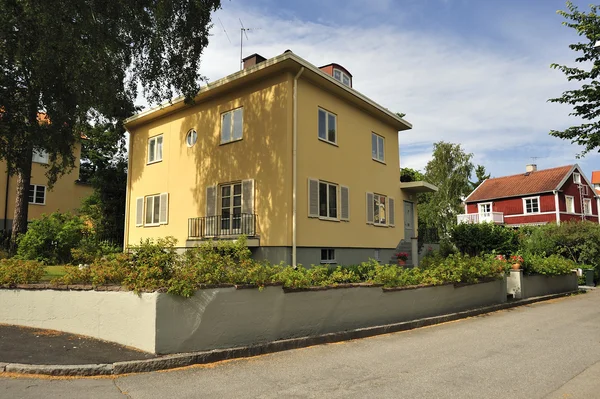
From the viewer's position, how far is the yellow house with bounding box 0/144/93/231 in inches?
1033

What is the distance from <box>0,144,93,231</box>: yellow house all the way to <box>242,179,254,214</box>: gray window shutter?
52.9ft

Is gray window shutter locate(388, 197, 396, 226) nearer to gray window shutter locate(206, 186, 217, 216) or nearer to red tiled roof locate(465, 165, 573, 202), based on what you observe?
gray window shutter locate(206, 186, 217, 216)

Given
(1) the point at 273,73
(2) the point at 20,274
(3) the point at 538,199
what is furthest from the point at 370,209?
(3) the point at 538,199

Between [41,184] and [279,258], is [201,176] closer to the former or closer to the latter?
[279,258]

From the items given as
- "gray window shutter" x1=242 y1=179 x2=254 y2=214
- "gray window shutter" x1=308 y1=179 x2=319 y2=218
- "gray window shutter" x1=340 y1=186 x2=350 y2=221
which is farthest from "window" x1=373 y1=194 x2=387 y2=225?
"gray window shutter" x1=242 y1=179 x2=254 y2=214

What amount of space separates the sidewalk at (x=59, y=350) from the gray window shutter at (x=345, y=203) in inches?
409

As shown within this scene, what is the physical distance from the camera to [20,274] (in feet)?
27.4

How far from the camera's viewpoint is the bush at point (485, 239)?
2385 cm

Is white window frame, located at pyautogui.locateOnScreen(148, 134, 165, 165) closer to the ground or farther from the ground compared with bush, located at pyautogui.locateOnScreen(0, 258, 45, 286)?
farther from the ground

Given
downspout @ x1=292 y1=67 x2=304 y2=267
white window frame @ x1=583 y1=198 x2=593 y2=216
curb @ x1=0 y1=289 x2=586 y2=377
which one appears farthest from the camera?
white window frame @ x1=583 y1=198 x2=593 y2=216

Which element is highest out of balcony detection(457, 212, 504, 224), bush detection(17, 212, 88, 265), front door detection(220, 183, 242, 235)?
balcony detection(457, 212, 504, 224)

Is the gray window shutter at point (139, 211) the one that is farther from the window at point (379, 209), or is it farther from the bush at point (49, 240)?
the window at point (379, 209)

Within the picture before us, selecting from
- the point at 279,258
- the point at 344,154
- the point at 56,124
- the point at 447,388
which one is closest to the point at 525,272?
the point at 344,154

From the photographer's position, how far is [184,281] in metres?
6.37
